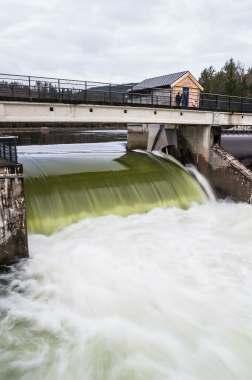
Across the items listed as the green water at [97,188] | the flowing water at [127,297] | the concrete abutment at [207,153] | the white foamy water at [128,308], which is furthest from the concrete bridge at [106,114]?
the white foamy water at [128,308]

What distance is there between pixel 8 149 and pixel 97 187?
5527mm

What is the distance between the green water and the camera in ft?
47.0

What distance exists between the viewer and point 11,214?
34.5 ft

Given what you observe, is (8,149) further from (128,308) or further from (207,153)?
(207,153)

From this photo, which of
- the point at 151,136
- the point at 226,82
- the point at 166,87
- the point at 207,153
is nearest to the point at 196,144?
the point at 207,153

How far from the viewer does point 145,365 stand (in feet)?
23.5

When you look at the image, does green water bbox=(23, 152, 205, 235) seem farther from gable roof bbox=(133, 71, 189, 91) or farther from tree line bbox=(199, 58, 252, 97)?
tree line bbox=(199, 58, 252, 97)

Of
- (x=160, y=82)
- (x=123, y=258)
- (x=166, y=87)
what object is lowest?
(x=123, y=258)

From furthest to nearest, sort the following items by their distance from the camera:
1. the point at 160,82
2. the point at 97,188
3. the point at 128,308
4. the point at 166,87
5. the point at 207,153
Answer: the point at 160,82
the point at 166,87
the point at 207,153
the point at 97,188
the point at 128,308

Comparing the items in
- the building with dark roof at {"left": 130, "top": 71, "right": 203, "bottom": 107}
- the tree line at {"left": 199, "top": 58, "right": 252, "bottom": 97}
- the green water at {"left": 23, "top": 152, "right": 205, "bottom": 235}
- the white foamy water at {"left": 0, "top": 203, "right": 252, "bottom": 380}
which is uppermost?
the tree line at {"left": 199, "top": 58, "right": 252, "bottom": 97}

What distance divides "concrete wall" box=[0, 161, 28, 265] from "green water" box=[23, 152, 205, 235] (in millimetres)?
2447

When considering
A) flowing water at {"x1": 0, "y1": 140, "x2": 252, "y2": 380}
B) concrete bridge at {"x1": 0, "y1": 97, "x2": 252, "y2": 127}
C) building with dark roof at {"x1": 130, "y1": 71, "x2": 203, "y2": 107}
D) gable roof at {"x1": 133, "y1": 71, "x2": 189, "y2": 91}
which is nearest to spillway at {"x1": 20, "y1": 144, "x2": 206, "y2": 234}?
flowing water at {"x1": 0, "y1": 140, "x2": 252, "y2": 380}

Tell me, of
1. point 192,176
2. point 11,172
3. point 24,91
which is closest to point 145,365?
point 11,172

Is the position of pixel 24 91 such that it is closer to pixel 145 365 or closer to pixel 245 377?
pixel 145 365
